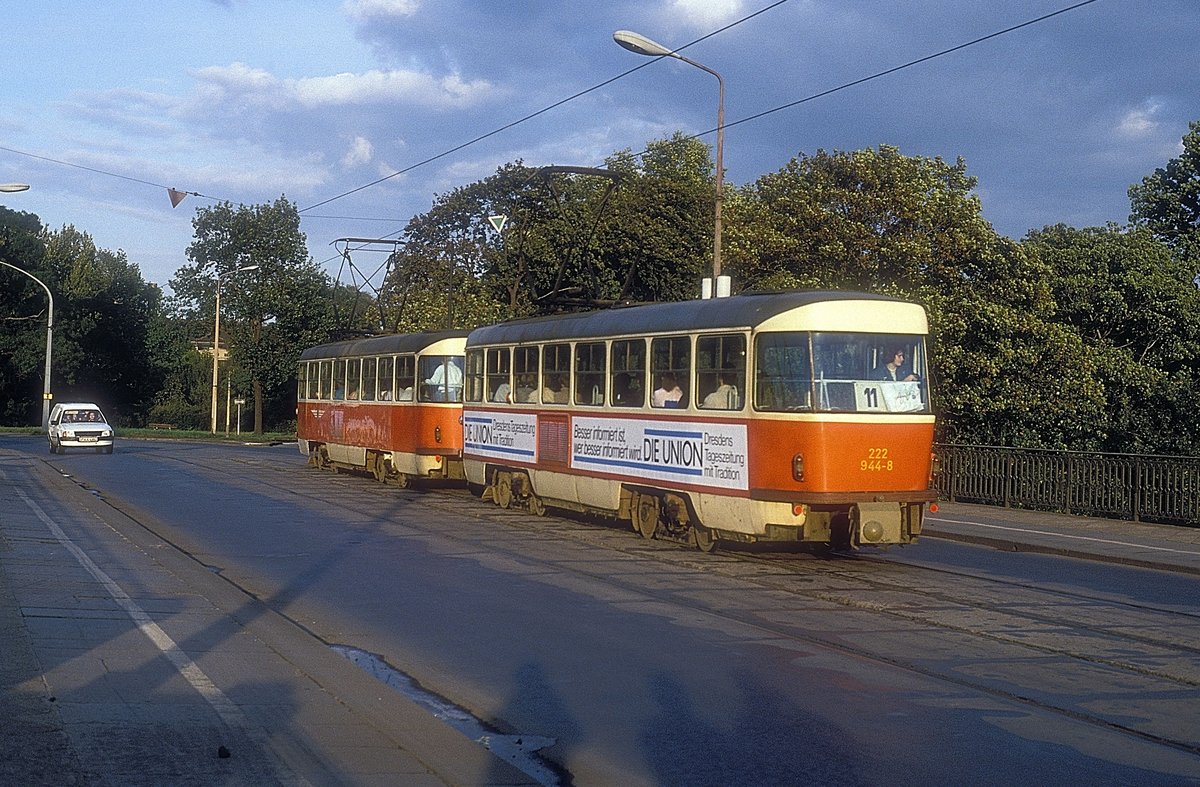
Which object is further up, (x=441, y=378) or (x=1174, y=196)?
(x=1174, y=196)

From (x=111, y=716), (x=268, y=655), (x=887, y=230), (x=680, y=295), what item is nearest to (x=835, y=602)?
(x=268, y=655)

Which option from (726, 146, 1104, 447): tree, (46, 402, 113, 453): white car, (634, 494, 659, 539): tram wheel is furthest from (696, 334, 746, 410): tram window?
(46, 402, 113, 453): white car

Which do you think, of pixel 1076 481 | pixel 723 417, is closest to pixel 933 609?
pixel 723 417

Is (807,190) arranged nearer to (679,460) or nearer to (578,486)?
(578,486)

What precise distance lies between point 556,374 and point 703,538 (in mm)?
4875

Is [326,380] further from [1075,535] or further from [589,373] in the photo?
[1075,535]

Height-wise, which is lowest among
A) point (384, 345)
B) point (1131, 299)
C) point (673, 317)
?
point (673, 317)

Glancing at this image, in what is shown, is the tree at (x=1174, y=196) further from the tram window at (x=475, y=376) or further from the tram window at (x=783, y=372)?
the tram window at (x=783, y=372)

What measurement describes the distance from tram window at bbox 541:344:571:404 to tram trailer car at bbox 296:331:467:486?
557cm

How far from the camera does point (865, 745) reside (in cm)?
702

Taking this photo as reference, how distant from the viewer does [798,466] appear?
1489cm

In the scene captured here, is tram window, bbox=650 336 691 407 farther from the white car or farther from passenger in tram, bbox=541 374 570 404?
the white car

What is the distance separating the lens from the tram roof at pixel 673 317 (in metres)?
15.4

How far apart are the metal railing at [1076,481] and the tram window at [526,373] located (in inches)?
281
